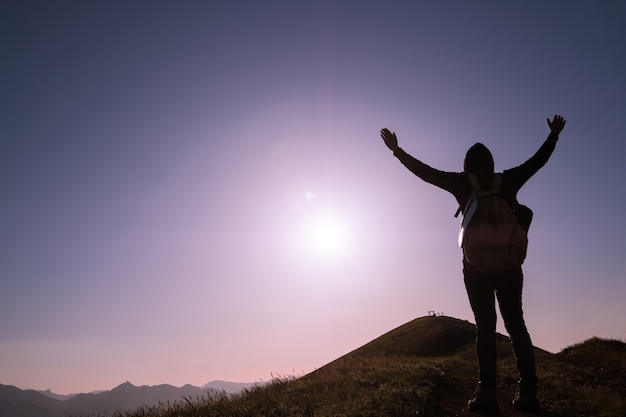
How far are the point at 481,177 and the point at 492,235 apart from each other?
0.92 meters

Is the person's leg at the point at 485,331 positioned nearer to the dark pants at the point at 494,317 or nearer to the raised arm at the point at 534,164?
the dark pants at the point at 494,317

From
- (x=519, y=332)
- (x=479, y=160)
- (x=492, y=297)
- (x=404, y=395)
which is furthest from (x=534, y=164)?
(x=404, y=395)

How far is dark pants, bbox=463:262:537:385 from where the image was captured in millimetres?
5395

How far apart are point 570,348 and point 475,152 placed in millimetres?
18001

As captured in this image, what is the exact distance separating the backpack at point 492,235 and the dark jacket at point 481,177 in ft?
1.22

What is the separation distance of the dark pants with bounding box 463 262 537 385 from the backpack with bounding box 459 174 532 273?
0.26 m

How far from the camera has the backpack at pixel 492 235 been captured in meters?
5.18

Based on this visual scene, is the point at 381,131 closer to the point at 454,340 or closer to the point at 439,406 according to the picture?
the point at 439,406

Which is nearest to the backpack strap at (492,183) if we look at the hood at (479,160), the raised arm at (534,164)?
the hood at (479,160)

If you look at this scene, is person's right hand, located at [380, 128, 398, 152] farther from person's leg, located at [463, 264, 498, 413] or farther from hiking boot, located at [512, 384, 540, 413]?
hiking boot, located at [512, 384, 540, 413]

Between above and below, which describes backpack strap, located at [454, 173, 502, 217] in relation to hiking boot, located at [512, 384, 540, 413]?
above

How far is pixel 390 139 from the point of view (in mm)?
6555

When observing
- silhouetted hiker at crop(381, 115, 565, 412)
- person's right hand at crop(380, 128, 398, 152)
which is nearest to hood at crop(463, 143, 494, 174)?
silhouetted hiker at crop(381, 115, 565, 412)

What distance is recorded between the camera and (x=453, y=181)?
19.4ft
